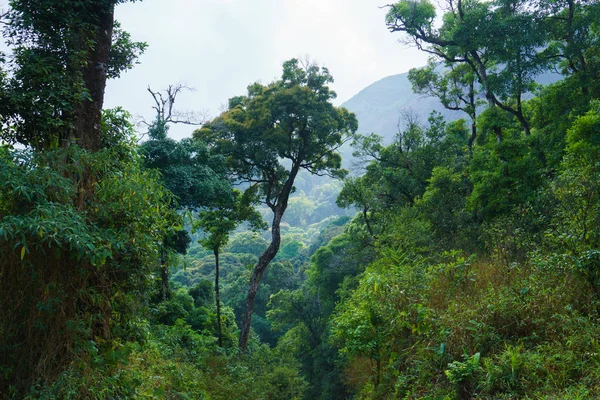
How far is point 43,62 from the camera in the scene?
4.35 meters

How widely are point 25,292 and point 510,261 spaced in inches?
251

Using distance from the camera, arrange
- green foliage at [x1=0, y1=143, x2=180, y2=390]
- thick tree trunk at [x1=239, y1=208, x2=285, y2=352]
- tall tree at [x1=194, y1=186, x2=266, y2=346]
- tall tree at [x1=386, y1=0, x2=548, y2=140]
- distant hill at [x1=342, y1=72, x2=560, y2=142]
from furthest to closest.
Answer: distant hill at [x1=342, y1=72, x2=560, y2=142] < tall tree at [x1=194, y1=186, x2=266, y2=346] < thick tree trunk at [x1=239, y1=208, x2=285, y2=352] < tall tree at [x1=386, y1=0, x2=548, y2=140] < green foliage at [x1=0, y1=143, x2=180, y2=390]

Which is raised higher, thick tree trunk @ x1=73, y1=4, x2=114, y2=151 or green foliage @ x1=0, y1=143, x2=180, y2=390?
thick tree trunk @ x1=73, y1=4, x2=114, y2=151

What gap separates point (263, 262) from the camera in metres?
13.2

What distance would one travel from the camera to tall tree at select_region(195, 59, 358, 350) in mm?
13336

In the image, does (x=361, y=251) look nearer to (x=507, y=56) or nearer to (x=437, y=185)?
(x=437, y=185)

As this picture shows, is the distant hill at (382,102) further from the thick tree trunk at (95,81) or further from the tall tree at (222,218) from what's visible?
the thick tree trunk at (95,81)

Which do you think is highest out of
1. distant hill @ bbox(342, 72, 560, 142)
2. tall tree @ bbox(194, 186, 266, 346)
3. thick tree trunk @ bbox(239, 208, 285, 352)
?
distant hill @ bbox(342, 72, 560, 142)

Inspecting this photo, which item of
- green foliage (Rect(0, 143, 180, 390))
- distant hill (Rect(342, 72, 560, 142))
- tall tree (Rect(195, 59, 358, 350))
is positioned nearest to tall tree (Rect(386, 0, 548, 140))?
tall tree (Rect(195, 59, 358, 350))

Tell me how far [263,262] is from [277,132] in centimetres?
439

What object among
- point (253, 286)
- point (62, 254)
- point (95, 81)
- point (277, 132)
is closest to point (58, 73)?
point (95, 81)

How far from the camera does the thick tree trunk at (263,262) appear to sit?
Answer: 12.8 m

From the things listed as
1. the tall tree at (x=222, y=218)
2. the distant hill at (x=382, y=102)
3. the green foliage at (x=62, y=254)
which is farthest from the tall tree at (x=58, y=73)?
the distant hill at (x=382, y=102)

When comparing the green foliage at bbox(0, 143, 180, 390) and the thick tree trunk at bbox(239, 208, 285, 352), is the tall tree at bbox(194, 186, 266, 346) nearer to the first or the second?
the thick tree trunk at bbox(239, 208, 285, 352)
